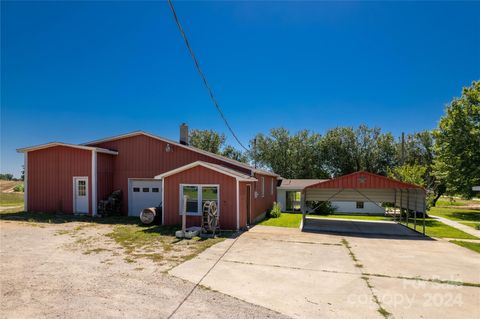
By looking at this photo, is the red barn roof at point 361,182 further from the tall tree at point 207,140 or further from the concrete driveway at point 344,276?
the tall tree at point 207,140

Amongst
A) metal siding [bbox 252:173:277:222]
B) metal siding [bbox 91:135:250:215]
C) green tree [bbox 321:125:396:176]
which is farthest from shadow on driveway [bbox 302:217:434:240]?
green tree [bbox 321:125:396:176]

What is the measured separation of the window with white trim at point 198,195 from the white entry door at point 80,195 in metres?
6.78

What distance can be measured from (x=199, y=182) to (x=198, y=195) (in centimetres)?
60

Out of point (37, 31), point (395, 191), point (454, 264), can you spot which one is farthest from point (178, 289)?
point (395, 191)

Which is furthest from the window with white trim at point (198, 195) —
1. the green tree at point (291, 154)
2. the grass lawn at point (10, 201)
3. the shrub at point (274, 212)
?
the green tree at point (291, 154)

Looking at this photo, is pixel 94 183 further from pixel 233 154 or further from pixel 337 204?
pixel 233 154

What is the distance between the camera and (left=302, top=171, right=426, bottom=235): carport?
1272cm

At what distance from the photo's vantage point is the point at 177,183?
1314 cm

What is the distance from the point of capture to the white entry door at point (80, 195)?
16016mm

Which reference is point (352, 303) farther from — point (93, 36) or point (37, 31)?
point (37, 31)

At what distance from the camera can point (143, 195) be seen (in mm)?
16859

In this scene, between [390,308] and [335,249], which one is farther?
[335,249]

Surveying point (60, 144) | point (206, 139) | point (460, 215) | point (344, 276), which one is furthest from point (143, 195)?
point (206, 139)

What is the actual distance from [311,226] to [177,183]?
7.07 meters
